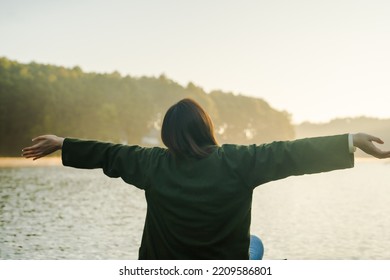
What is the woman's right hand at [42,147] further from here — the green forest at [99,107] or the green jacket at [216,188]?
the green forest at [99,107]

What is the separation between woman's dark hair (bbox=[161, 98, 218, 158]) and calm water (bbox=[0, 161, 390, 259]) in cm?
446

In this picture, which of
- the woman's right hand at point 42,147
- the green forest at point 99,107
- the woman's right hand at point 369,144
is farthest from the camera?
the green forest at point 99,107

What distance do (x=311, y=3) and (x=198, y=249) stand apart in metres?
19.9

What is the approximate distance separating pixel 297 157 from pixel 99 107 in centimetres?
3708

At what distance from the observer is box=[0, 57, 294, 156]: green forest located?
3036cm

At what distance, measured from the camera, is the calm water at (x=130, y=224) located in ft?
22.7

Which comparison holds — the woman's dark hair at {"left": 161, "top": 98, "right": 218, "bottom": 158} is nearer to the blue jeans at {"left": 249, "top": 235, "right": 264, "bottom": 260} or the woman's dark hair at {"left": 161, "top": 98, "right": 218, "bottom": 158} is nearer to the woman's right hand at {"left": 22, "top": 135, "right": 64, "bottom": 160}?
the woman's right hand at {"left": 22, "top": 135, "right": 64, "bottom": 160}

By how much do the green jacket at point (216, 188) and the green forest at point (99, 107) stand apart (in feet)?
91.1

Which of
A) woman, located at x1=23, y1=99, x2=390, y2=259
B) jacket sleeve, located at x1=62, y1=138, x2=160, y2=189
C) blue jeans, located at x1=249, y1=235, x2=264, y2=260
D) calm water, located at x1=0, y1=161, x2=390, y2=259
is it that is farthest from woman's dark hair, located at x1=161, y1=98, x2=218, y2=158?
calm water, located at x1=0, y1=161, x2=390, y2=259

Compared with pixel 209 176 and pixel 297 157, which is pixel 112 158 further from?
pixel 297 157

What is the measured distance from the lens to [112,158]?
7.79ft

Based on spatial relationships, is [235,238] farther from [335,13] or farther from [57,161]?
[57,161]

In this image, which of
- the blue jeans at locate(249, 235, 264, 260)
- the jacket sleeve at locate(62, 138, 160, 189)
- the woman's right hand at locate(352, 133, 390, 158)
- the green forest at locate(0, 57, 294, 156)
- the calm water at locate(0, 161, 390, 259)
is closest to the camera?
the woman's right hand at locate(352, 133, 390, 158)

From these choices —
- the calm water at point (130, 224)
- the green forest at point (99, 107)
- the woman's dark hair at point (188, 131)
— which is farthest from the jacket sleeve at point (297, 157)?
the green forest at point (99, 107)
